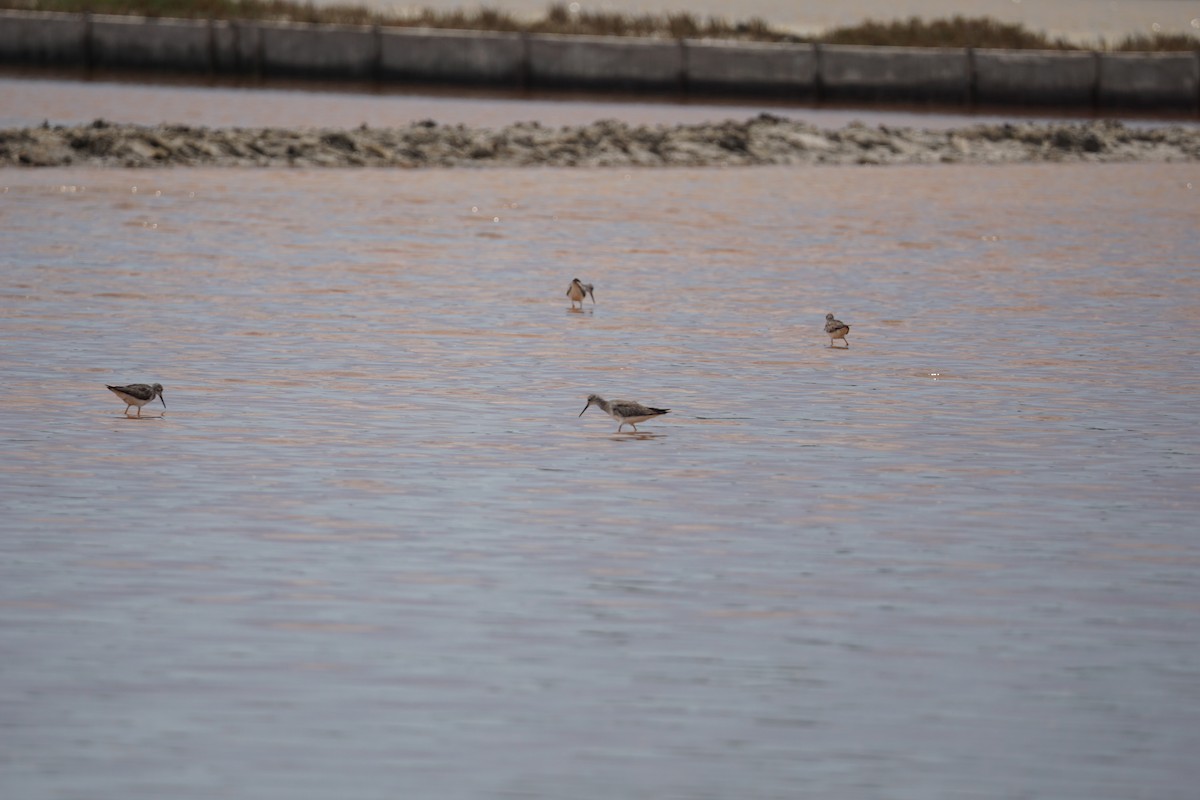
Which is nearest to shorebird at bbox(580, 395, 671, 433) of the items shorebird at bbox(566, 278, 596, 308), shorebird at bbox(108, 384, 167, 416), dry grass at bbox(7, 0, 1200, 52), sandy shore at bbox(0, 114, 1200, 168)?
shorebird at bbox(108, 384, 167, 416)

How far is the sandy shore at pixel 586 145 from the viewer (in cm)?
3322

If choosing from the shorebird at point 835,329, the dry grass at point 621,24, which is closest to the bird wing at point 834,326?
the shorebird at point 835,329

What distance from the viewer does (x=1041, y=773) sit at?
6660mm

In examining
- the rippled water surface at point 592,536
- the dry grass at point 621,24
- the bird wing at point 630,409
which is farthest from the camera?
the dry grass at point 621,24

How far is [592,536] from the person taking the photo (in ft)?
31.4

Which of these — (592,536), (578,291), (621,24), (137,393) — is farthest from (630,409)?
(621,24)

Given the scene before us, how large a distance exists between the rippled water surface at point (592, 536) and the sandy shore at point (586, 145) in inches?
537

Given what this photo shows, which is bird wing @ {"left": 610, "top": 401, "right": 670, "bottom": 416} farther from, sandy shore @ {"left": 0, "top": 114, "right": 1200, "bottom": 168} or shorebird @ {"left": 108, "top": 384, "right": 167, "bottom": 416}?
sandy shore @ {"left": 0, "top": 114, "right": 1200, "bottom": 168}

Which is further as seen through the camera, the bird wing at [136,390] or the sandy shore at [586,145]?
the sandy shore at [586,145]

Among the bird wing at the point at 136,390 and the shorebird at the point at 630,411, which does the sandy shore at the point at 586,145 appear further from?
the shorebird at the point at 630,411

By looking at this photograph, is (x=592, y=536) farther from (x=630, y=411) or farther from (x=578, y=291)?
(x=578, y=291)

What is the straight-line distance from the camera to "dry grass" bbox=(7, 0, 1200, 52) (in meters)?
57.0

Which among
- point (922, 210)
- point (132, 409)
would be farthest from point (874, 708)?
point (922, 210)

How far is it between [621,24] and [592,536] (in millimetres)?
48901
